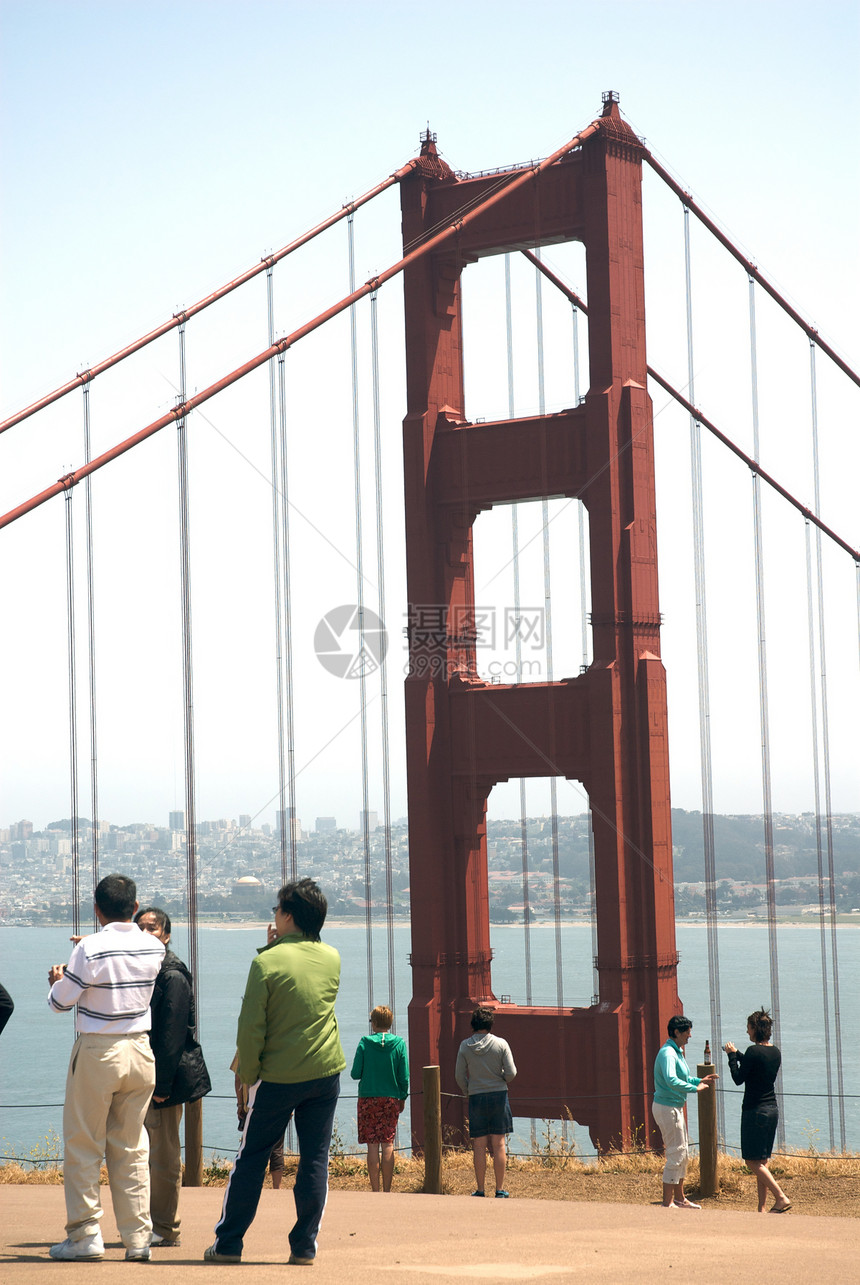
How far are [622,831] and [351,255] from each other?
9098 millimetres

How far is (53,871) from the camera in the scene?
13138 centimetres

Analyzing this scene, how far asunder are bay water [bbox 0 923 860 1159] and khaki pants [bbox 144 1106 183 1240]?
16055 millimetres

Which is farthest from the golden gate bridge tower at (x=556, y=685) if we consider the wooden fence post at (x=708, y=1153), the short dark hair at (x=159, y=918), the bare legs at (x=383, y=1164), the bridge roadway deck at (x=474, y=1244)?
the short dark hair at (x=159, y=918)

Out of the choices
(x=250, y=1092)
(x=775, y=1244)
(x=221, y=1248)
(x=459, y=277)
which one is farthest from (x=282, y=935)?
(x=459, y=277)

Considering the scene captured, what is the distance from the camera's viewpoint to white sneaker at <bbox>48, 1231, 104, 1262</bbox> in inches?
226

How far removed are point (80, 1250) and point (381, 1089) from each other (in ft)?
14.1

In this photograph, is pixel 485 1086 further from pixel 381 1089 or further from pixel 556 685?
pixel 556 685

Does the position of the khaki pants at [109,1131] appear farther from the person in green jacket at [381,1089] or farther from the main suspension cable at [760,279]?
the main suspension cable at [760,279]

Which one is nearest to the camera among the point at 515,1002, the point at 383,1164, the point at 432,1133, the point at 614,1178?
the point at 383,1164

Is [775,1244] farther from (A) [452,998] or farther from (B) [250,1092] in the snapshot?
(A) [452,998]

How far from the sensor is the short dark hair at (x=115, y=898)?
5.96m

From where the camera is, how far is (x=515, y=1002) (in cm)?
8538

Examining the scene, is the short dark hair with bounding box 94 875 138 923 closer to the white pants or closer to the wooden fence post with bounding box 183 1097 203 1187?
the wooden fence post with bounding box 183 1097 203 1187

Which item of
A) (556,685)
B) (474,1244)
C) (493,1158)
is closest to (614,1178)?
(493,1158)
